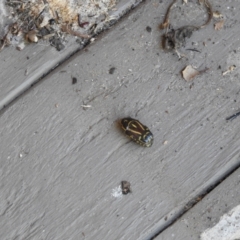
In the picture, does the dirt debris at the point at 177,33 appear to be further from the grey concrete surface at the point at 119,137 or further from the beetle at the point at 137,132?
the beetle at the point at 137,132

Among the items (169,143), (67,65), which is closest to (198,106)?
(169,143)

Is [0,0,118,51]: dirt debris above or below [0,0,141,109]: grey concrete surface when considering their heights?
above

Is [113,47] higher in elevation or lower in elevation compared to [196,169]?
higher

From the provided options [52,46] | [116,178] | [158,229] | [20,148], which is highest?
[52,46]

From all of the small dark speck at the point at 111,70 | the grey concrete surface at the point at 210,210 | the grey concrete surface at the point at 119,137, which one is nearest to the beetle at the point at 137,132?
the grey concrete surface at the point at 119,137

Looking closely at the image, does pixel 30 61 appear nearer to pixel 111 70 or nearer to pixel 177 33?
pixel 111 70

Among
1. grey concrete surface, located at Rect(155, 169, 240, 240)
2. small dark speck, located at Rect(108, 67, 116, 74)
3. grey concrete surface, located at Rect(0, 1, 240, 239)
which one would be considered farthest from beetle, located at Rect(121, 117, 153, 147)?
grey concrete surface, located at Rect(155, 169, 240, 240)

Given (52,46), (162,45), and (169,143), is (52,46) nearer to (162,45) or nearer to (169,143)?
(162,45)

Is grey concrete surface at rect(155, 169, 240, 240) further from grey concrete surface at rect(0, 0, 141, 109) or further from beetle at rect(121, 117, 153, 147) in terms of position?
grey concrete surface at rect(0, 0, 141, 109)
